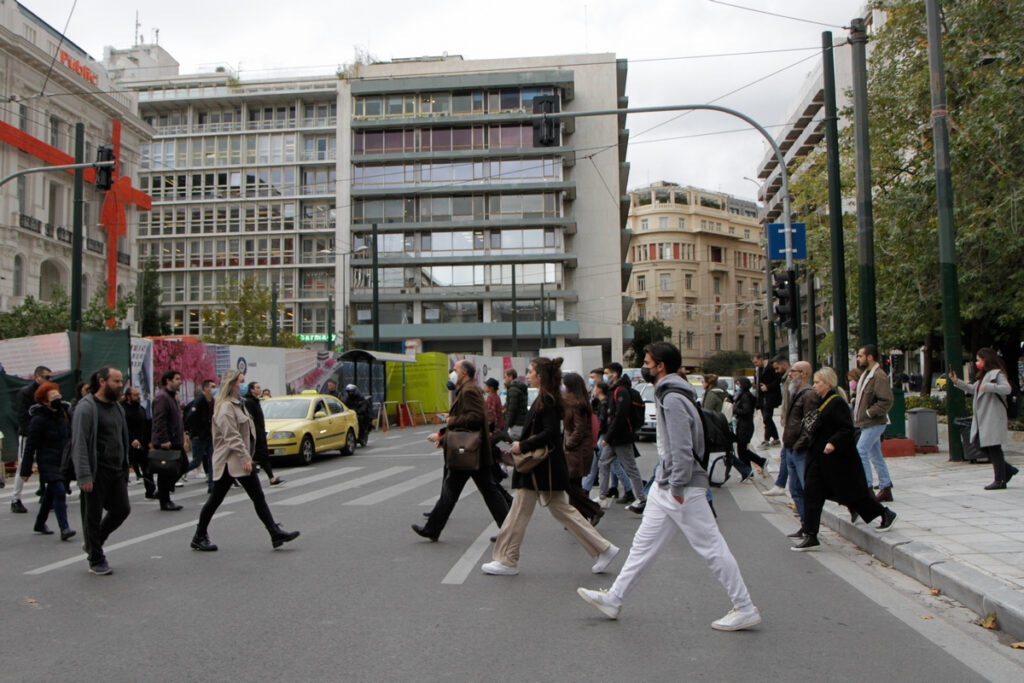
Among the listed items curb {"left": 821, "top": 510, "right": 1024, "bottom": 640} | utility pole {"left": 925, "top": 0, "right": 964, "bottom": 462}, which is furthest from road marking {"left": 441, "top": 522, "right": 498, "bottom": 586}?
utility pole {"left": 925, "top": 0, "right": 964, "bottom": 462}

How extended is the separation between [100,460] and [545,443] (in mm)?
3644

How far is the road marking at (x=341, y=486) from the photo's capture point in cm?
1193

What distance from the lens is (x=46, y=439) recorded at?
9.55m

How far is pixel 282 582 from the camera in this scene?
6.78m

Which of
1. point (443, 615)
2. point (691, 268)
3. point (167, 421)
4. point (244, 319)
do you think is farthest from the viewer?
point (691, 268)

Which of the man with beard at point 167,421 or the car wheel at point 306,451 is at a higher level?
the man with beard at point 167,421

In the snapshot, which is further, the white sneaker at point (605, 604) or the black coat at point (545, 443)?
the black coat at point (545, 443)

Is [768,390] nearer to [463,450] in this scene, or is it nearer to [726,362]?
[463,450]

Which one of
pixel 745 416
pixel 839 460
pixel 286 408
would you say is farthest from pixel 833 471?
pixel 286 408

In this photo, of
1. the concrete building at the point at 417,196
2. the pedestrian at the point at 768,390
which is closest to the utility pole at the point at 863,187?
the pedestrian at the point at 768,390

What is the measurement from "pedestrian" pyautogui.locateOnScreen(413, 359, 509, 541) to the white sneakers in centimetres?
304

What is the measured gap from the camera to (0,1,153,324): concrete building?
130 feet

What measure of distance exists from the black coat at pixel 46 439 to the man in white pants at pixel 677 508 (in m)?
6.52

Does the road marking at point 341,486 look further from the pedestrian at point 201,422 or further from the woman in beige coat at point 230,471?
the woman in beige coat at point 230,471
